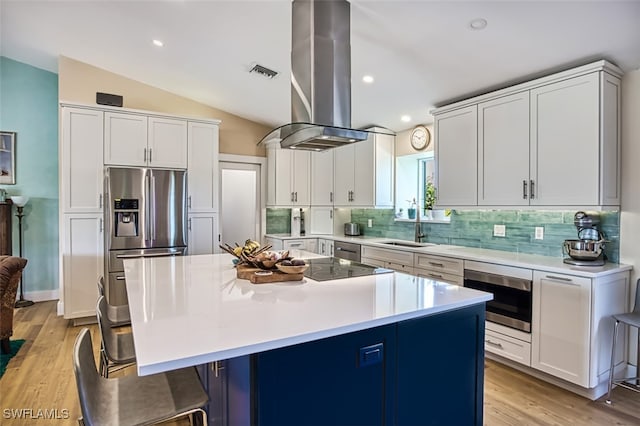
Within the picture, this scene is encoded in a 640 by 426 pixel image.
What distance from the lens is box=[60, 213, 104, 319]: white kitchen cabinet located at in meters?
4.00

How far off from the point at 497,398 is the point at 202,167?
3.94m

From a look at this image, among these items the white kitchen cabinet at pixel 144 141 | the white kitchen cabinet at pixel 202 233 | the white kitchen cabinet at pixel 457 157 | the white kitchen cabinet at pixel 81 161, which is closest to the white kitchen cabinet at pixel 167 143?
the white kitchen cabinet at pixel 144 141

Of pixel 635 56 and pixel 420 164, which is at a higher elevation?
pixel 635 56

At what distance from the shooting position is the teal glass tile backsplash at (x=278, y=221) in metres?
5.71

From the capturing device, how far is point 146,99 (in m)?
4.80

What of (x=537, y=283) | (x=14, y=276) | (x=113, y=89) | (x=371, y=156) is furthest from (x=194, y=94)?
(x=537, y=283)

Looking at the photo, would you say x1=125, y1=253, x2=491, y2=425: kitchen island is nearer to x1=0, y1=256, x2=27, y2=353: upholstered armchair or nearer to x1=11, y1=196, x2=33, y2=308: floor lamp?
x1=0, y1=256, x2=27, y2=353: upholstered armchair

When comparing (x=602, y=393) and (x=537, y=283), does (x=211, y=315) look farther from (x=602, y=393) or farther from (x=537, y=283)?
(x=602, y=393)

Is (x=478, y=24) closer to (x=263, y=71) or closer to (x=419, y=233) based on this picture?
(x=263, y=71)

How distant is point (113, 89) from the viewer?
4617mm

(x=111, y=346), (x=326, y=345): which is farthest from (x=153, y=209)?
(x=326, y=345)

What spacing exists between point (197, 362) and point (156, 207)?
3533 millimetres

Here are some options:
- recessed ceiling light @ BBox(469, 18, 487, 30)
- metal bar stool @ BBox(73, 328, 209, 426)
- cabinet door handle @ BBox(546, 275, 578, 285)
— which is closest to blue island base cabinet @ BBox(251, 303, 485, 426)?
metal bar stool @ BBox(73, 328, 209, 426)

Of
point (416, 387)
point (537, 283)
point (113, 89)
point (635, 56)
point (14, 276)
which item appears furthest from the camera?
point (113, 89)
